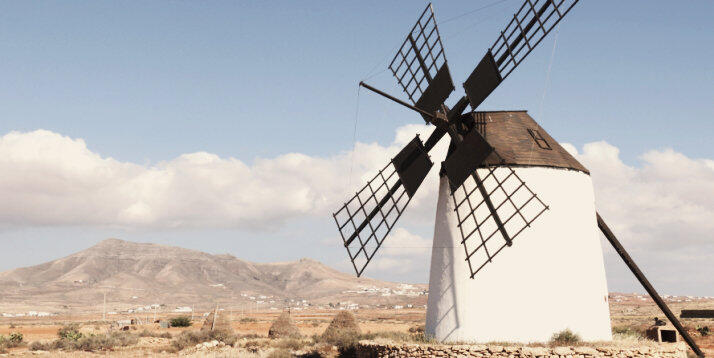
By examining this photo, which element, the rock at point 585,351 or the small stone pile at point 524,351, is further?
the rock at point 585,351

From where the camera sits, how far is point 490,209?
15.0m

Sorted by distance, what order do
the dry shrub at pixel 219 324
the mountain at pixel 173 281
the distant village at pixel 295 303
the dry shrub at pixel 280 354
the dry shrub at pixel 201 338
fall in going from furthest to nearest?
the mountain at pixel 173 281 < the distant village at pixel 295 303 < the dry shrub at pixel 219 324 < the dry shrub at pixel 201 338 < the dry shrub at pixel 280 354

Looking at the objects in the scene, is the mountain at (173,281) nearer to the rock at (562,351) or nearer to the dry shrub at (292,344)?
the dry shrub at (292,344)

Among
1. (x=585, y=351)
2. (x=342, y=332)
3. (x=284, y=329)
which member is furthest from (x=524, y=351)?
(x=284, y=329)

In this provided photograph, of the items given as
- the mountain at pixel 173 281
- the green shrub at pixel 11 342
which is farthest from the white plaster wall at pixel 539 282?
the mountain at pixel 173 281

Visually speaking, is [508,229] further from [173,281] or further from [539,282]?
[173,281]

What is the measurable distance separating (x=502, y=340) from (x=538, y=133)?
5.72 m

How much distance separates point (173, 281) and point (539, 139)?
109182 millimetres

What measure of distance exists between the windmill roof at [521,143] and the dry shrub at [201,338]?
1607 centimetres

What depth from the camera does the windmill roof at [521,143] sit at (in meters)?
15.7

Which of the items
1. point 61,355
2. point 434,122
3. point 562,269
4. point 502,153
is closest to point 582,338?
point 562,269

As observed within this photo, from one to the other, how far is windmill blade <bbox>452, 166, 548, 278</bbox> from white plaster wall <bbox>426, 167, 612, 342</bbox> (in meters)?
0.22

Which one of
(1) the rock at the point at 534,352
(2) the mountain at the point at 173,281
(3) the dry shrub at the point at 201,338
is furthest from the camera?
(2) the mountain at the point at 173,281

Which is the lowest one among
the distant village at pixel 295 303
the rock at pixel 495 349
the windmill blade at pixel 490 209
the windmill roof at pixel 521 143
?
the distant village at pixel 295 303
